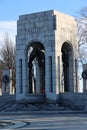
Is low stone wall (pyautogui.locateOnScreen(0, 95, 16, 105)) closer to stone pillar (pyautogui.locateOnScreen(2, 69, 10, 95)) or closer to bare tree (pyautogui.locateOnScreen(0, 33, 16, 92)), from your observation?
stone pillar (pyautogui.locateOnScreen(2, 69, 10, 95))

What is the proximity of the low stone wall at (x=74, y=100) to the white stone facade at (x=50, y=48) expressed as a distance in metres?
0.87

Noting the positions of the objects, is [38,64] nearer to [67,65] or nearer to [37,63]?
[37,63]

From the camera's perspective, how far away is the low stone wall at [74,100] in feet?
128

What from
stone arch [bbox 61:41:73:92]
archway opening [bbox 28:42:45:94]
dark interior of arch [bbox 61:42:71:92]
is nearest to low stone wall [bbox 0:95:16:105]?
archway opening [bbox 28:42:45:94]

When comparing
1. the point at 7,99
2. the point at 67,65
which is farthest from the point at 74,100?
the point at 7,99

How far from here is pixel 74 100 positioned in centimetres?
3988

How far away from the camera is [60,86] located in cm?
4200

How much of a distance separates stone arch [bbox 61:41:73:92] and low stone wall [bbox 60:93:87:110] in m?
3.94

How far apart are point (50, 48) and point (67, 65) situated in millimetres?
4655

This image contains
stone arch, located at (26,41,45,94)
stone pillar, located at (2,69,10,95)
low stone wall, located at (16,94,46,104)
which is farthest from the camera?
stone pillar, located at (2,69,10,95)

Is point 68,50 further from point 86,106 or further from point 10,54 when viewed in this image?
point 10,54

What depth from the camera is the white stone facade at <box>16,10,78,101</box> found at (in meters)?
41.5

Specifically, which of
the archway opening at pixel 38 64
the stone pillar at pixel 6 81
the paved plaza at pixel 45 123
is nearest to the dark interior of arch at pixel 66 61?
the archway opening at pixel 38 64

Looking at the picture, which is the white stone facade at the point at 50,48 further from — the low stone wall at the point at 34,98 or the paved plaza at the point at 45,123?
the paved plaza at the point at 45,123
